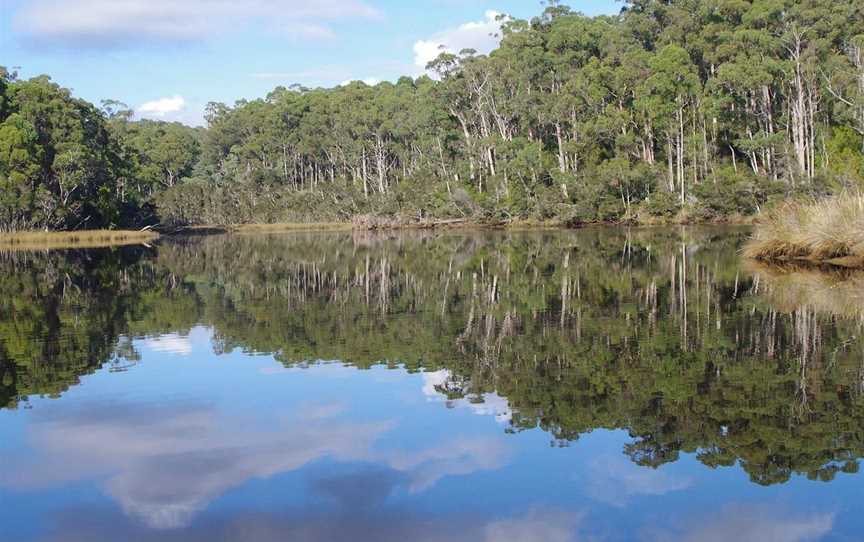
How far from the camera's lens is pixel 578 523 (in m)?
6.25

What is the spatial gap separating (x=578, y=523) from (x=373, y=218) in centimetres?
6254

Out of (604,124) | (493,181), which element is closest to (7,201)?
(493,181)

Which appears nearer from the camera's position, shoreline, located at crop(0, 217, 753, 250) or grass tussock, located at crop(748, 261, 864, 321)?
grass tussock, located at crop(748, 261, 864, 321)

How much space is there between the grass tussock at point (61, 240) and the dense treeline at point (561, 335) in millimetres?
26777

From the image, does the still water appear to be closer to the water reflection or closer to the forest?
the water reflection

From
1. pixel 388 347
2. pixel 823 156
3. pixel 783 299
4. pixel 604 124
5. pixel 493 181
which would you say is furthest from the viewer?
pixel 493 181

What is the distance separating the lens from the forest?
171ft

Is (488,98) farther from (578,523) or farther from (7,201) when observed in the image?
(578,523)

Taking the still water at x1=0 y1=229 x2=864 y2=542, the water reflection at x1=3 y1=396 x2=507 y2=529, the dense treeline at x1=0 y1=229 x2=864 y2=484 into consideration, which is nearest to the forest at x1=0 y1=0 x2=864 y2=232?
the dense treeline at x1=0 y1=229 x2=864 y2=484

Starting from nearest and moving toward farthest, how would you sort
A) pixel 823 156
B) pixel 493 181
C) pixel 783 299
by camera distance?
pixel 783 299 → pixel 823 156 → pixel 493 181

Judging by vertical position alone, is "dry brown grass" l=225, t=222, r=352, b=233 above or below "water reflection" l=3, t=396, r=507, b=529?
below

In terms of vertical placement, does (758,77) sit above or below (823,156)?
above

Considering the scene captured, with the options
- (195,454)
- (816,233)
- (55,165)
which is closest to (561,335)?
(195,454)

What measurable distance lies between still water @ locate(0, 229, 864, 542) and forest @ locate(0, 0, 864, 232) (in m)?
33.9
